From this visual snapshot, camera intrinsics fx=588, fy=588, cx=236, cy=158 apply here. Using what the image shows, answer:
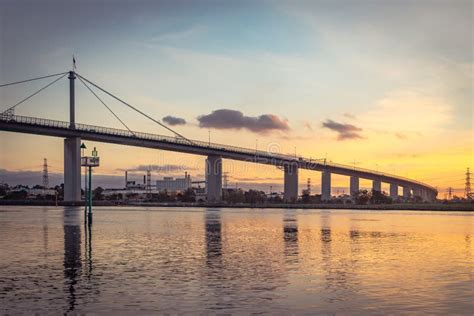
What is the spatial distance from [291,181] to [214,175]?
25861 mm

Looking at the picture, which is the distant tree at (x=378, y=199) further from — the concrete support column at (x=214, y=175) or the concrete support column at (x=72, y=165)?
the concrete support column at (x=72, y=165)

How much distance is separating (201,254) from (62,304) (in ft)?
39.2

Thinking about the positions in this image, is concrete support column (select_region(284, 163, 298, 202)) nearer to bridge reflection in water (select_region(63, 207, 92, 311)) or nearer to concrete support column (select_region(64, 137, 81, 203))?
concrete support column (select_region(64, 137, 81, 203))

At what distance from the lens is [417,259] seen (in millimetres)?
25500

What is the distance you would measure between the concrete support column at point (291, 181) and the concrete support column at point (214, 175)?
1908 centimetres

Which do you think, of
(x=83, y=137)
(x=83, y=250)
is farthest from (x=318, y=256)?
(x=83, y=137)

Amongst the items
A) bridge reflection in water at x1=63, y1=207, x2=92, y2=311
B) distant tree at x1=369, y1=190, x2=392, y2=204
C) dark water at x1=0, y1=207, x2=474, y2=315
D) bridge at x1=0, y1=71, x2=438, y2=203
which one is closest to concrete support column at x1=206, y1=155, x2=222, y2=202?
bridge at x1=0, y1=71, x2=438, y2=203

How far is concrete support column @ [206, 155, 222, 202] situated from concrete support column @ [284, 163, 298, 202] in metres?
19.1

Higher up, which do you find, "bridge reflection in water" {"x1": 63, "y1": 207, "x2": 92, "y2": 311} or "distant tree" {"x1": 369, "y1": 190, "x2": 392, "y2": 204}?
"bridge reflection in water" {"x1": 63, "y1": 207, "x2": 92, "y2": 311}

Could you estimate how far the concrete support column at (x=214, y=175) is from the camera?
440ft

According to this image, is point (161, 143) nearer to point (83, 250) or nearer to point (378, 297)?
point (83, 250)

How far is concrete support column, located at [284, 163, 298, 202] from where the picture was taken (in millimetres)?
150025

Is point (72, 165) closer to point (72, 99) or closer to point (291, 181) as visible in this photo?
point (72, 99)

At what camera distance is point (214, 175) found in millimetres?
136875
